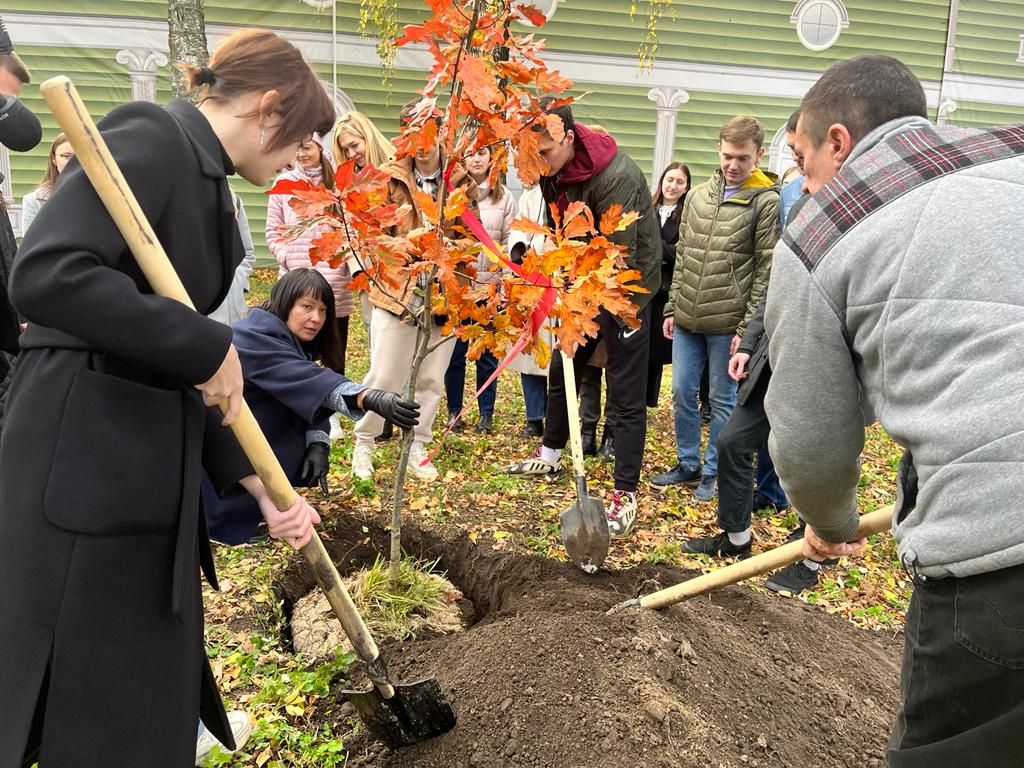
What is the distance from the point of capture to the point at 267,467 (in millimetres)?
1810

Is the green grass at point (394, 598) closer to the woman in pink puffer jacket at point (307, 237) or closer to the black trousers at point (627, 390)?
the black trousers at point (627, 390)

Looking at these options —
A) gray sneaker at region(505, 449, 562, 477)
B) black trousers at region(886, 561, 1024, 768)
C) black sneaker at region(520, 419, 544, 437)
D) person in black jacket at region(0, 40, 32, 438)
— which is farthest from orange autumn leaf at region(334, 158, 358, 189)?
black sneaker at region(520, 419, 544, 437)

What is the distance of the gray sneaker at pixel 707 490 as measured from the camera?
4.81 m

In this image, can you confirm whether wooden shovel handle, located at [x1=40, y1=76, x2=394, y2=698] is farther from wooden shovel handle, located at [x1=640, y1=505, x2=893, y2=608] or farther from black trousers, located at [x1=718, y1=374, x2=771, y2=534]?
black trousers, located at [x1=718, y1=374, x2=771, y2=534]

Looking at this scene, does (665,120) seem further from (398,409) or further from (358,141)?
(398,409)

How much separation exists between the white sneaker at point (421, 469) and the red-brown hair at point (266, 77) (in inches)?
129

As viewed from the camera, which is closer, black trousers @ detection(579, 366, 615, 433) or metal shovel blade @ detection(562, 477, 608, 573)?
metal shovel blade @ detection(562, 477, 608, 573)

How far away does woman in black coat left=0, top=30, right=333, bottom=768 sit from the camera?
4.67 ft

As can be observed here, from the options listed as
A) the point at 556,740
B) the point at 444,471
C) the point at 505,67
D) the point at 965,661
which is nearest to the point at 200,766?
the point at 556,740

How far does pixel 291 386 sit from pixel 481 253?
150 cm

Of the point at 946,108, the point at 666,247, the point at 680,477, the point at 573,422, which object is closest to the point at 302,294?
the point at 573,422

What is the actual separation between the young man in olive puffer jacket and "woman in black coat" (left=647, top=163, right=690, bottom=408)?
24.4 inches

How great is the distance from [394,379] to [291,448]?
109 cm

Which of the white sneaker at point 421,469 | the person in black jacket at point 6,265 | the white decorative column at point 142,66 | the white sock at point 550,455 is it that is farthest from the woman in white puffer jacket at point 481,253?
the white decorative column at point 142,66
